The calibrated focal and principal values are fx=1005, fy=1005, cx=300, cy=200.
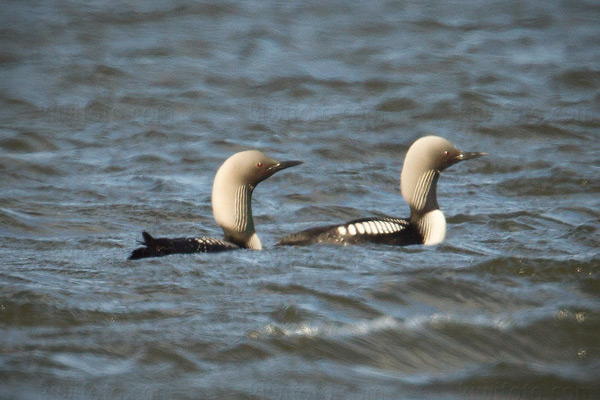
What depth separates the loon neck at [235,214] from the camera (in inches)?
254

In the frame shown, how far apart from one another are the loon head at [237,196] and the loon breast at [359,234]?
0.81 ft

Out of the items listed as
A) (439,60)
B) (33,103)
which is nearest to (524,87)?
(439,60)

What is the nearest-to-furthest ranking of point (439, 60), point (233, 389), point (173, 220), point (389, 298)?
point (233, 389) → point (389, 298) → point (173, 220) → point (439, 60)

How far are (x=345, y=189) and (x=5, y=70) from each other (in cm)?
545

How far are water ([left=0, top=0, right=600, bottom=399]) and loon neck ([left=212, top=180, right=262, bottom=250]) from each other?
200 millimetres

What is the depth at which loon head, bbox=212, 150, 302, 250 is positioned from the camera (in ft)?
21.1

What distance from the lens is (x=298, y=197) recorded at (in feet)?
26.6

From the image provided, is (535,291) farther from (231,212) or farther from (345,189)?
(345,189)

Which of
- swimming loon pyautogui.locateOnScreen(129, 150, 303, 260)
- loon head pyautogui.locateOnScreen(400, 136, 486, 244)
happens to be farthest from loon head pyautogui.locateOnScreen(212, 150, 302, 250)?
loon head pyautogui.locateOnScreen(400, 136, 486, 244)

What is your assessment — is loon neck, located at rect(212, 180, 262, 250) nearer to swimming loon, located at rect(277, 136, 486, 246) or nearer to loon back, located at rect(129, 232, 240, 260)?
swimming loon, located at rect(277, 136, 486, 246)

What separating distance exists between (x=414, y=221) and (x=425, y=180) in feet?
0.99

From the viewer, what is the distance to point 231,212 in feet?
21.3

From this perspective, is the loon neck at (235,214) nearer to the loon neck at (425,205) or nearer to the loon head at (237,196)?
the loon head at (237,196)

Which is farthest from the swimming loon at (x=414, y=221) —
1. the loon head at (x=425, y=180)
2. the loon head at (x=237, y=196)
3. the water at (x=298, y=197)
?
the loon head at (x=237, y=196)
